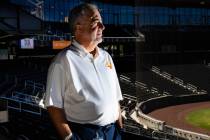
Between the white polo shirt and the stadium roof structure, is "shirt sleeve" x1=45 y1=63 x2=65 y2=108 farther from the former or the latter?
the stadium roof structure

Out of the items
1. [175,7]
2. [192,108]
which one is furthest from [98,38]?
[175,7]

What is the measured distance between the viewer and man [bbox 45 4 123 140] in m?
2.70

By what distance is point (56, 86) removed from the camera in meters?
2.71

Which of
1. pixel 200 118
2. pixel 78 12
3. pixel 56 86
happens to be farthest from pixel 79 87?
pixel 200 118

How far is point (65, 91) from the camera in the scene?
2721 mm

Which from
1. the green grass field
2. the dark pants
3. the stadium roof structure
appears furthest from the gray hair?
the stadium roof structure

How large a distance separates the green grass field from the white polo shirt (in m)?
19.5

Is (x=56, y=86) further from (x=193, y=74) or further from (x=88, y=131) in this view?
(x=193, y=74)

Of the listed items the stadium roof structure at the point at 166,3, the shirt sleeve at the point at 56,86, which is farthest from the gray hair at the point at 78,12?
the stadium roof structure at the point at 166,3

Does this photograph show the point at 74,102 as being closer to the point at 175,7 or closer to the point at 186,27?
the point at 186,27

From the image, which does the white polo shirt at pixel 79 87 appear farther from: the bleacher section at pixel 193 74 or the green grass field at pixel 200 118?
the bleacher section at pixel 193 74

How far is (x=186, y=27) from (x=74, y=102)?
37.4 m

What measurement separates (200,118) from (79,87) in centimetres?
2227

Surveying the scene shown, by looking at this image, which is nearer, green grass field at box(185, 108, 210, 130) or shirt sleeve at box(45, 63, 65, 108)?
shirt sleeve at box(45, 63, 65, 108)
